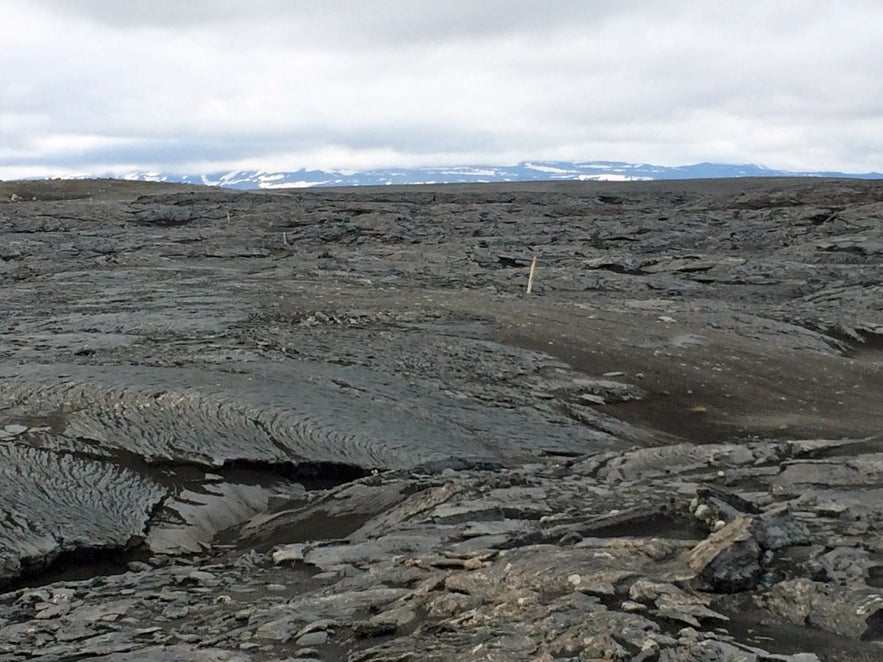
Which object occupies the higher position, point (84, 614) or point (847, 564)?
point (847, 564)

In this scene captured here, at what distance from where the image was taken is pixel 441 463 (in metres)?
7.22

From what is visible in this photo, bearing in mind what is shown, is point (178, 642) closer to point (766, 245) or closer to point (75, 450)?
point (75, 450)

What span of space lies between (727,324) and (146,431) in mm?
8521

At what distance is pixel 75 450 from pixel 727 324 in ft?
30.0

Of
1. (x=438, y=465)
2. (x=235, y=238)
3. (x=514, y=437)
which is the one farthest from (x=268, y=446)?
(x=235, y=238)

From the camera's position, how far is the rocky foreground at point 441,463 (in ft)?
12.9

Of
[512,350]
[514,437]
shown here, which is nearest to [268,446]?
[514,437]

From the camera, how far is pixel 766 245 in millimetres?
21141

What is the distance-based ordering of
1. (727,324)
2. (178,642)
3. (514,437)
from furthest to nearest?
(727,324), (514,437), (178,642)

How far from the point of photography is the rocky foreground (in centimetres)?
394

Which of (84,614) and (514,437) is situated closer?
(84,614)

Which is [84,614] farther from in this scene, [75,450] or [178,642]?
[75,450]

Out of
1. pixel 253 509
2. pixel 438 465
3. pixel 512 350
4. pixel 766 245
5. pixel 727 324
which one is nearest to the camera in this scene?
pixel 253 509

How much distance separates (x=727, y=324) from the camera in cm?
1241
